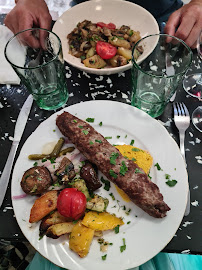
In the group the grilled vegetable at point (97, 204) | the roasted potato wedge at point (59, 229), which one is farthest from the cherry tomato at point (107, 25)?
the roasted potato wedge at point (59, 229)

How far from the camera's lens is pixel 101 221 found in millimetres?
1140

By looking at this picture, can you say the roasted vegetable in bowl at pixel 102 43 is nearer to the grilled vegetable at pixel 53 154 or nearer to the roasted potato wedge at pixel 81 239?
the grilled vegetable at pixel 53 154

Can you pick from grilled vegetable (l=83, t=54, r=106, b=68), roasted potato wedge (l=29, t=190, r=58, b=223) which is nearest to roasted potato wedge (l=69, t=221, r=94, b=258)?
roasted potato wedge (l=29, t=190, r=58, b=223)

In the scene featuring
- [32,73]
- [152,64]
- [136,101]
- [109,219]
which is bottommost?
[109,219]

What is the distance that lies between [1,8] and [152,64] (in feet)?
7.68

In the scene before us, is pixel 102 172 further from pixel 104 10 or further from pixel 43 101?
pixel 104 10

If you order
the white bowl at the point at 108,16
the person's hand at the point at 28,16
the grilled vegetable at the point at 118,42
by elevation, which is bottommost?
the grilled vegetable at the point at 118,42

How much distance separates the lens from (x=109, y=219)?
116cm

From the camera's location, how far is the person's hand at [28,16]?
1762 millimetres

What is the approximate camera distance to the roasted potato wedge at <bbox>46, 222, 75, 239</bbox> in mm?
1090

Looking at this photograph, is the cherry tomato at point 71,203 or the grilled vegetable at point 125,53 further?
the grilled vegetable at point 125,53

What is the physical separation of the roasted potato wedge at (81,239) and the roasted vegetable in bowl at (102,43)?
3.18 ft

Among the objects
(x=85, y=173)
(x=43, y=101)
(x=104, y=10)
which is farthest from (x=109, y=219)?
(x=104, y=10)

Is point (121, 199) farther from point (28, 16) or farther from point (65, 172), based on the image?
point (28, 16)
